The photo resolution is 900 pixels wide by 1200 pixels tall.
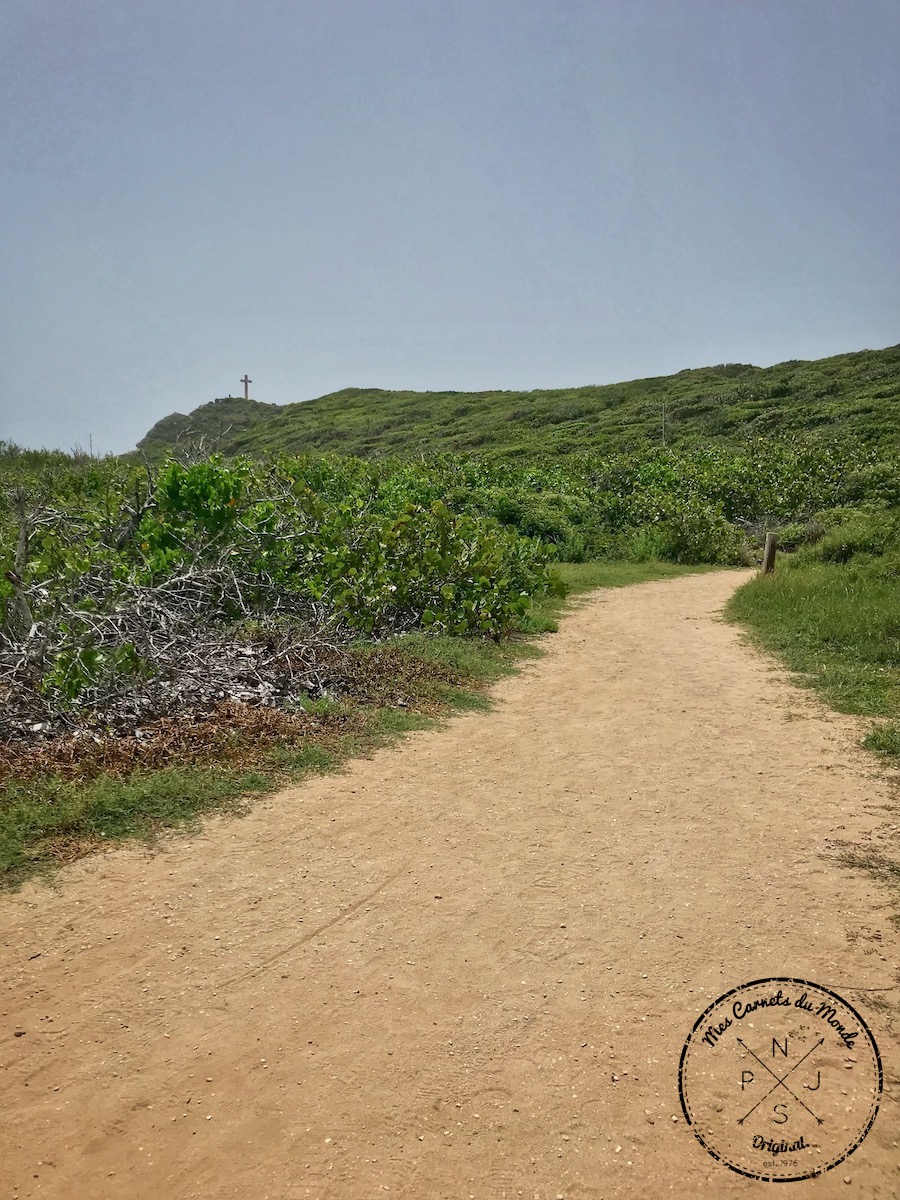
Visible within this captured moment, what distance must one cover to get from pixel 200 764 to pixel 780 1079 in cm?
344

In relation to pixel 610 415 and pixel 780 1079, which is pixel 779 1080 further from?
pixel 610 415

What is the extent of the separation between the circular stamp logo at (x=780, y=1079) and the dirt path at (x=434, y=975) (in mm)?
51

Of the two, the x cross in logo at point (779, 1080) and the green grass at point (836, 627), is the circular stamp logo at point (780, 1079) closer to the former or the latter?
the x cross in logo at point (779, 1080)

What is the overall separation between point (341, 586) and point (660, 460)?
1791 centimetres

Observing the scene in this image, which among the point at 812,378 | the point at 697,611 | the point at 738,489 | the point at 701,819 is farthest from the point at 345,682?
the point at 812,378

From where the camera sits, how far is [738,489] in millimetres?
20906

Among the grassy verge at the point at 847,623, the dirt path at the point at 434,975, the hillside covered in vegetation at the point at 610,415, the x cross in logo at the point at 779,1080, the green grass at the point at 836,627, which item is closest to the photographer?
the dirt path at the point at 434,975

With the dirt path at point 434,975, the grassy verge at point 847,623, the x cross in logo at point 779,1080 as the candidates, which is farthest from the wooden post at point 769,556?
the x cross in logo at point 779,1080

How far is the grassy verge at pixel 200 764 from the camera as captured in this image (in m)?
4.10

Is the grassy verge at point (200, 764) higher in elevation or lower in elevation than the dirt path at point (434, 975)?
higher

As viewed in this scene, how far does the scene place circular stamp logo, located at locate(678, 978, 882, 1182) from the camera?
2.35m

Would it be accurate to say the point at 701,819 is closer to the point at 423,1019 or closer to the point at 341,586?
the point at 423,1019

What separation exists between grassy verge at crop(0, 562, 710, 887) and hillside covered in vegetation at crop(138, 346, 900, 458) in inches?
695

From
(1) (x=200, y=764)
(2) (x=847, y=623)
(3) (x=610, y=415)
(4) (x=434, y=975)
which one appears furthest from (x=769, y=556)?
(3) (x=610, y=415)
